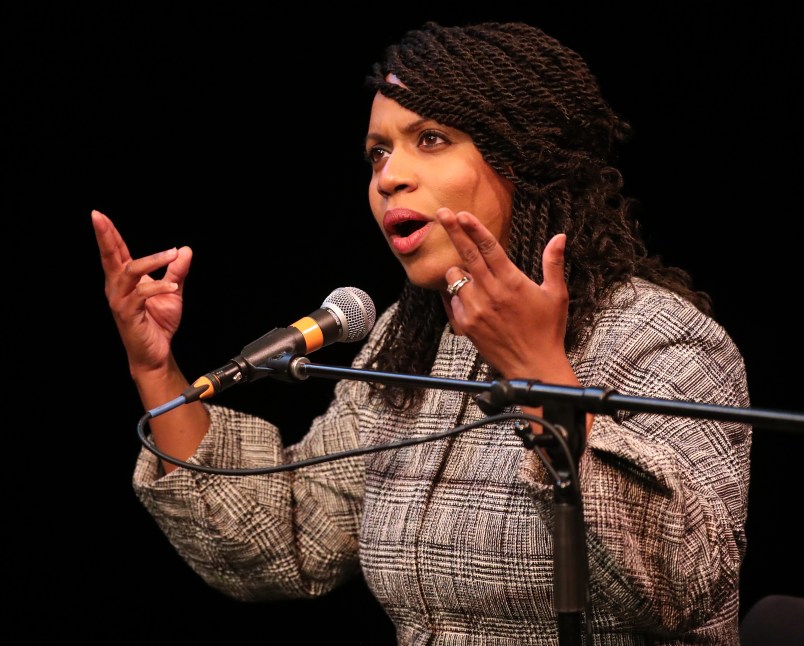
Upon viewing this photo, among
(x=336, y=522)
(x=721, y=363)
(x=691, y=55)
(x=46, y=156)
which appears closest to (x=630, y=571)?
(x=721, y=363)

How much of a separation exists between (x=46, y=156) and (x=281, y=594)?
4.39 ft

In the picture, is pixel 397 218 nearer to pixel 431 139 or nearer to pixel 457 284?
pixel 431 139

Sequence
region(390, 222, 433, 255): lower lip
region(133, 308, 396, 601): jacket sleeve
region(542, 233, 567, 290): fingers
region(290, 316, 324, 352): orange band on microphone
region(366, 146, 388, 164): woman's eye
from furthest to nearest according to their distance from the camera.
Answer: region(133, 308, 396, 601): jacket sleeve → region(366, 146, 388, 164): woman's eye → region(390, 222, 433, 255): lower lip → region(290, 316, 324, 352): orange band on microphone → region(542, 233, 567, 290): fingers

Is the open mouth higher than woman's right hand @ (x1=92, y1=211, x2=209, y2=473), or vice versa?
the open mouth

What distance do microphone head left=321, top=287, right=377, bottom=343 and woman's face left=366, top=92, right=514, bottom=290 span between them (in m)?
0.20

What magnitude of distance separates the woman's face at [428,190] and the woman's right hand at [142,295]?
0.40 meters

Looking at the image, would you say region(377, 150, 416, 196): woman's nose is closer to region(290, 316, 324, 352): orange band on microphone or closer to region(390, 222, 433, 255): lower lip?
region(390, 222, 433, 255): lower lip

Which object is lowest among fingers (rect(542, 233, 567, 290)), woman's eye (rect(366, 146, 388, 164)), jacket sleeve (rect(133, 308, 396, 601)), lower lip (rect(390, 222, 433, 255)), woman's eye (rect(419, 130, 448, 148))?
jacket sleeve (rect(133, 308, 396, 601))

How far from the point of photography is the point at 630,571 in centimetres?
150

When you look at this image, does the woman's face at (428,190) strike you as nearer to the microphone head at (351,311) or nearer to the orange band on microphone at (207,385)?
the microphone head at (351,311)

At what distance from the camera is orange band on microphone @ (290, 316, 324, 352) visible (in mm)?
1617

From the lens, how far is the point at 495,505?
1810 millimetres

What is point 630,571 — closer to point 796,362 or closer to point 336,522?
point 336,522

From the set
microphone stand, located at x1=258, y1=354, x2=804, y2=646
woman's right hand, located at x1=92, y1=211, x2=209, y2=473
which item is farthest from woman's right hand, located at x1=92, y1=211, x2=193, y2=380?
microphone stand, located at x1=258, y1=354, x2=804, y2=646
